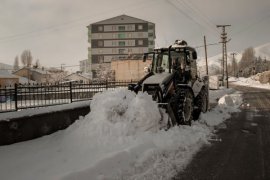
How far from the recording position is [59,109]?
9789 mm

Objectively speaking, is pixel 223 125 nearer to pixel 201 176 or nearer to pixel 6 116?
pixel 201 176

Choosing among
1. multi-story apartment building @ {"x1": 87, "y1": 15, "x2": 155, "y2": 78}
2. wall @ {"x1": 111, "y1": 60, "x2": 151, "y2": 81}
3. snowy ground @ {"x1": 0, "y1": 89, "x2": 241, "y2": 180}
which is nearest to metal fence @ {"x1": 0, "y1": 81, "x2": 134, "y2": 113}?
snowy ground @ {"x1": 0, "y1": 89, "x2": 241, "y2": 180}

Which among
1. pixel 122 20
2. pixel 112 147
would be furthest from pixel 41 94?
pixel 122 20

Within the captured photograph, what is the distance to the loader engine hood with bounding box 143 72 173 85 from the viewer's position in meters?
10.6

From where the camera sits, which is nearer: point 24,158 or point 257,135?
point 24,158

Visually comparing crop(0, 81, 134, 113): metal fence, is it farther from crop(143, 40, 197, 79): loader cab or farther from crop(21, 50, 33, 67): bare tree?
crop(21, 50, 33, 67): bare tree

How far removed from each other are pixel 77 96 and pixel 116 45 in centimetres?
8643

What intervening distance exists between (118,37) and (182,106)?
92776 mm

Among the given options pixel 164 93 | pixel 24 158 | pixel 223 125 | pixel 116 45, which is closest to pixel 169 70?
pixel 164 93

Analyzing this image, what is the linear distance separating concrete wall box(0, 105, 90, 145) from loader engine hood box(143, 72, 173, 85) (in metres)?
2.51

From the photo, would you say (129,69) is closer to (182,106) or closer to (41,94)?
(41,94)

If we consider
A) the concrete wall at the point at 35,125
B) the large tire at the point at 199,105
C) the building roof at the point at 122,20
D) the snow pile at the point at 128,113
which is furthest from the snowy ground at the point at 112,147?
the building roof at the point at 122,20

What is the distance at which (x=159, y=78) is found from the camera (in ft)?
35.8

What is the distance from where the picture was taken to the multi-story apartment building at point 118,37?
100637mm
